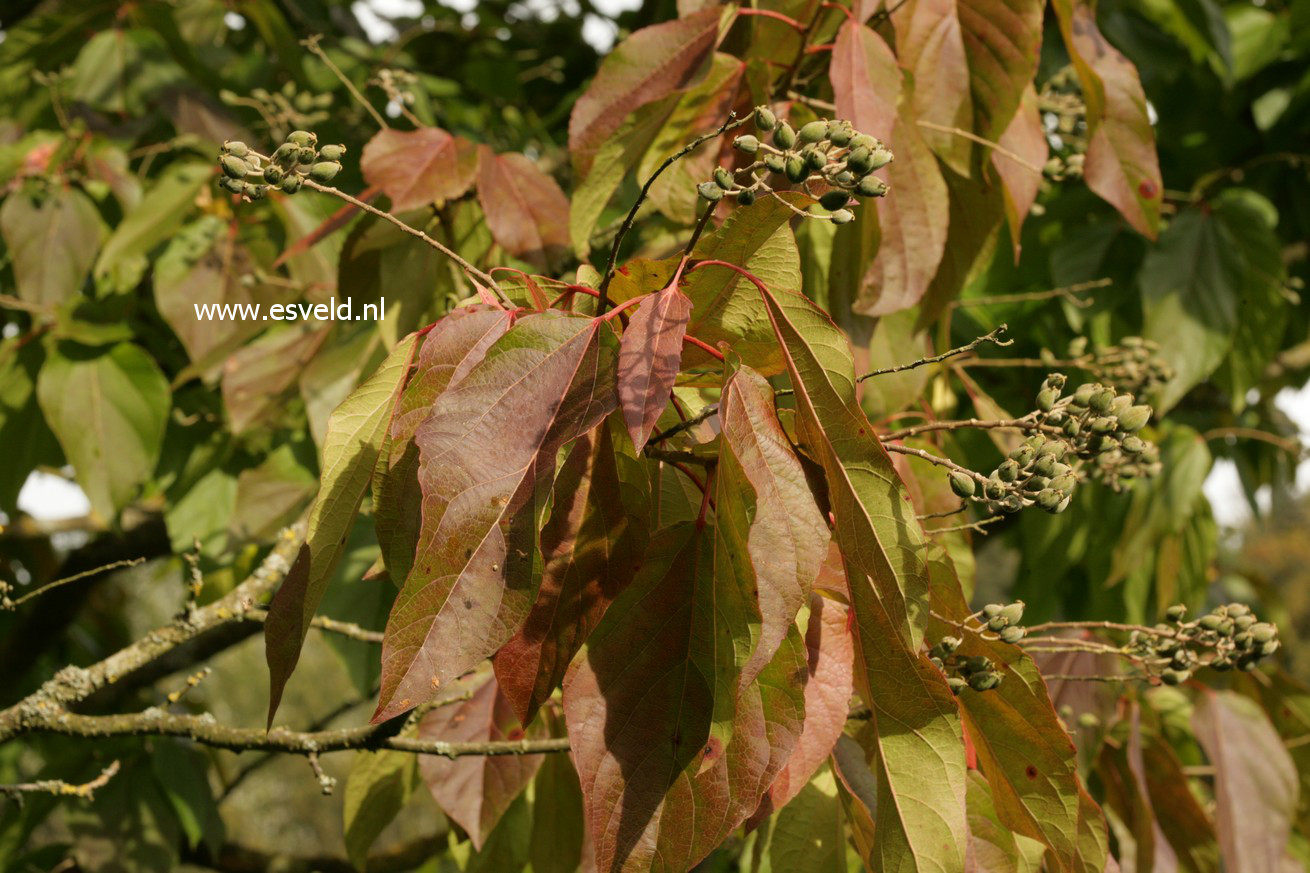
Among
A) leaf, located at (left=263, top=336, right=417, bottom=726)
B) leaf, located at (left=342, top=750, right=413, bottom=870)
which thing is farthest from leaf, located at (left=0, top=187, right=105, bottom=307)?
leaf, located at (left=263, top=336, right=417, bottom=726)

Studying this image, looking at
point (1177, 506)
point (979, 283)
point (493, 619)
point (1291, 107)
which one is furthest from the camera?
point (1291, 107)

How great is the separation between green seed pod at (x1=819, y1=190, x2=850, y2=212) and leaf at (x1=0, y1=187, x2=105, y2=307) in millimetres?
1234

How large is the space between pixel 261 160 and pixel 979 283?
1285mm

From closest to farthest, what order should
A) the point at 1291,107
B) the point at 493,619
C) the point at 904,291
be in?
the point at 493,619
the point at 904,291
the point at 1291,107

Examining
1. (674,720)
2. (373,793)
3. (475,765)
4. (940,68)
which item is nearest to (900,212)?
(940,68)

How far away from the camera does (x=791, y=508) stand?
59 cm

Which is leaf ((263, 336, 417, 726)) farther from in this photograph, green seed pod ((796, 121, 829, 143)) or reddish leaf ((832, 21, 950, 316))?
reddish leaf ((832, 21, 950, 316))

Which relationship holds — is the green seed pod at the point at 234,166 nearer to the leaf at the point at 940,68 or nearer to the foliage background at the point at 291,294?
the foliage background at the point at 291,294

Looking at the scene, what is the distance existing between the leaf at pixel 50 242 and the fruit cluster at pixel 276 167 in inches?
38.9

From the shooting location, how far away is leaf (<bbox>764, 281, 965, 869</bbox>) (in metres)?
0.61

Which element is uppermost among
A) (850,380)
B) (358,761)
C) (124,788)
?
(850,380)

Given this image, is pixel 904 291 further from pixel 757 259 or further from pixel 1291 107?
pixel 1291 107

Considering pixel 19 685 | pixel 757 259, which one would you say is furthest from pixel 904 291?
pixel 19 685

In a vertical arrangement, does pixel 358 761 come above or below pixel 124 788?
above
